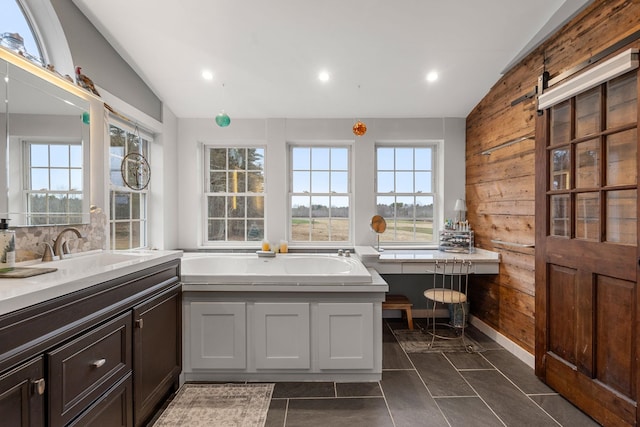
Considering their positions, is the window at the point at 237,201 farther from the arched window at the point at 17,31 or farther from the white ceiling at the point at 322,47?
the arched window at the point at 17,31

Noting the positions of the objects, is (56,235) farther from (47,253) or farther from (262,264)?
(262,264)

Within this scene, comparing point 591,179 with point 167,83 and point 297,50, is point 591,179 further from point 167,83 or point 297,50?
point 167,83

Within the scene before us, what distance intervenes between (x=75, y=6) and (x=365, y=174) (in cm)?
279

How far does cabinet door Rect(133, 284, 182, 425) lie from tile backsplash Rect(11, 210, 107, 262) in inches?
27.2

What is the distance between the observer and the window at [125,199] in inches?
102

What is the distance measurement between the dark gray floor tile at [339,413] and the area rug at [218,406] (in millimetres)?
197

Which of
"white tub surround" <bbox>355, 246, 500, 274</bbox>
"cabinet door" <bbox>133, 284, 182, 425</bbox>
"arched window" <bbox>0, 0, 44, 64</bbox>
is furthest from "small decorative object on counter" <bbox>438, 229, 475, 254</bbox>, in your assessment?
"arched window" <bbox>0, 0, 44, 64</bbox>

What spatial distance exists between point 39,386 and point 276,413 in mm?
1228

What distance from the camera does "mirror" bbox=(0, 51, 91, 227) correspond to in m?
1.51

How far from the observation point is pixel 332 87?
2.94 meters

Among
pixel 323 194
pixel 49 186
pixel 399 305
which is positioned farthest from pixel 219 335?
pixel 323 194

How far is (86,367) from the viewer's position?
4.04 ft

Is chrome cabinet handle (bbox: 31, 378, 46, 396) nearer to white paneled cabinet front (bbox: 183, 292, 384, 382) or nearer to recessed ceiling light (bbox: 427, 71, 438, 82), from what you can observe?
white paneled cabinet front (bbox: 183, 292, 384, 382)

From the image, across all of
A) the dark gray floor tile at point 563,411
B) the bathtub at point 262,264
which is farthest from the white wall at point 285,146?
the dark gray floor tile at point 563,411
